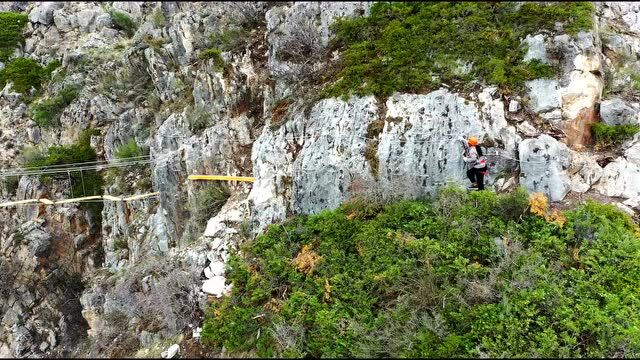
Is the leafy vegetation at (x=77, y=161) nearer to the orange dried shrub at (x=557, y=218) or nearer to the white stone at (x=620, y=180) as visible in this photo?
the orange dried shrub at (x=557, y=218)

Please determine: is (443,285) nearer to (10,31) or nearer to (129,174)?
(129,174)

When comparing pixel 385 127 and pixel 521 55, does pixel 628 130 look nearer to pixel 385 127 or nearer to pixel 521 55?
pixel 521 55

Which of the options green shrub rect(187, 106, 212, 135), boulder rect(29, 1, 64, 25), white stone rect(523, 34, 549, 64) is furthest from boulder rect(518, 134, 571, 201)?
boulder rect(29, 1, 64, 25)

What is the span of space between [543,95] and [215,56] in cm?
874

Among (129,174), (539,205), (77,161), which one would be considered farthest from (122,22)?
(539,205)

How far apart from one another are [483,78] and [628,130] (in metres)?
3.21

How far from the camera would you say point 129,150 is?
42.2 ft

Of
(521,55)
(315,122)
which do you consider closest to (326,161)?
(315,122)

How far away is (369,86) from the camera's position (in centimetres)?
1004

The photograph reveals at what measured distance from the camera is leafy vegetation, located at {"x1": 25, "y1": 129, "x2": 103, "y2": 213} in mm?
13266

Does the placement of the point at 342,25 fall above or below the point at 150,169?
above

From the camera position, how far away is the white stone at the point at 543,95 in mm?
8973

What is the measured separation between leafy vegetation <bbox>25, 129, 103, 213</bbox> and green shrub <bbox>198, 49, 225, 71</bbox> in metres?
5.25

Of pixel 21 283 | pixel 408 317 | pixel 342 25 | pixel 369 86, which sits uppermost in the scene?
pixel 342 25
